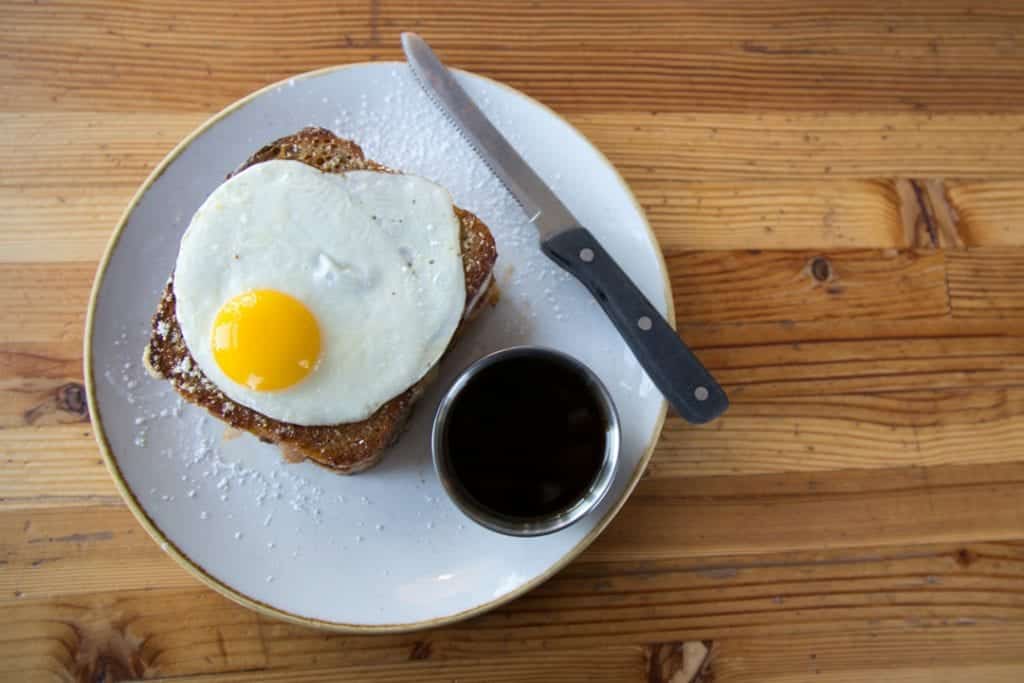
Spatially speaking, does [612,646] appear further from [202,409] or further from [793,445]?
[202,409]

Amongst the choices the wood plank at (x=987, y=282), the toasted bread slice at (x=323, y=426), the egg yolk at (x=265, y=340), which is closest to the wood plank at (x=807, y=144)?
the wood plank at (x=987, y=282)

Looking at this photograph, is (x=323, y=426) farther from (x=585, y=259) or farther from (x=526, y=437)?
(x=585, y=259)

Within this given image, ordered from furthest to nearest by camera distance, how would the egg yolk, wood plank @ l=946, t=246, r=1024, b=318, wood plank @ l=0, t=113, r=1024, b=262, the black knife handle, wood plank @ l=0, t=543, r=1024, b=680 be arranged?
1. wood plank @ l=946, t=246, r=1024, b=318
2. wood plank @ l=0, t=113, r=1024, b=262
3. wood plank @ l=0, t=543, r=1024, b=680
4. the black knife handle
5. the egg yolk

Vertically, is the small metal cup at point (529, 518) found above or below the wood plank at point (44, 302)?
below

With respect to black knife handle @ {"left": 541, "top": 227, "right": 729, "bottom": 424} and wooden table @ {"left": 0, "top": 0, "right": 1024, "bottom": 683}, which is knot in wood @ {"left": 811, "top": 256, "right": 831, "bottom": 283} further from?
black knife handle @ {"left": 541, "top": 227, "right": 729, "bottom": 424}

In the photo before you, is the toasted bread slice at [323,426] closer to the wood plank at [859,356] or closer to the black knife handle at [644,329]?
the black knife handle at [644,329]

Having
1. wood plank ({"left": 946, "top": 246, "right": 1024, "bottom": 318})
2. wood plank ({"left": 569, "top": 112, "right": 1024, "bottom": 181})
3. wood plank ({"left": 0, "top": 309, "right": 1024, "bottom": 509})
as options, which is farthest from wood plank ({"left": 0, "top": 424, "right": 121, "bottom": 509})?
wood plank ({"left": 946, "top": 246, "right": 1024, "bottom": 318})
